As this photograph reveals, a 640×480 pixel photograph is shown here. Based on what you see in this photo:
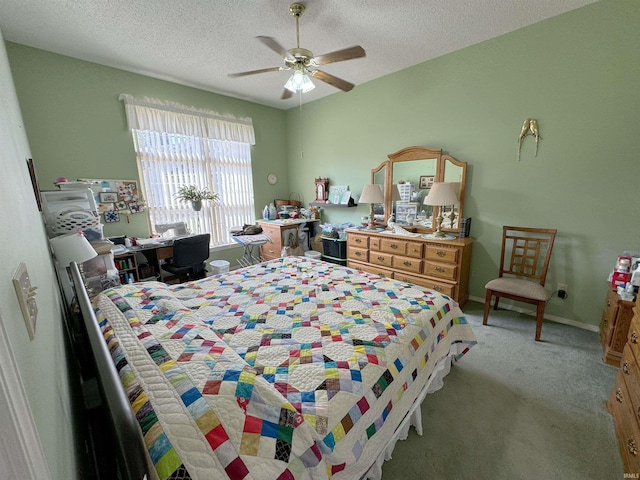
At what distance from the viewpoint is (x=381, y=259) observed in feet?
11.0

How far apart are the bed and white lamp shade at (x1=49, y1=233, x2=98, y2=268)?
0.40 meters

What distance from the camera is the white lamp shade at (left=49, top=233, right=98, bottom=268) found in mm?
1737

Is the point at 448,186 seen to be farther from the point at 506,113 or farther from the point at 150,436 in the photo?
the point at 150,436

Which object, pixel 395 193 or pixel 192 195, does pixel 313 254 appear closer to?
pixel 395 193

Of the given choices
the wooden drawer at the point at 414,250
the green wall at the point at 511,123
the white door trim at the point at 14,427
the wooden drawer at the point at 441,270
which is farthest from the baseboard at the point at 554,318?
the white door trim at the point at 14,427

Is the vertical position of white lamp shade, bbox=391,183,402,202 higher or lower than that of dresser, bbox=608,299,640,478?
higher

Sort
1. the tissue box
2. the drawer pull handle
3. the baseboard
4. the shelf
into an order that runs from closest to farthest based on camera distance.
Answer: the drawer pull handle < the tissue box < the baseboard < the shelf

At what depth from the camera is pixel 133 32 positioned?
2332 mm

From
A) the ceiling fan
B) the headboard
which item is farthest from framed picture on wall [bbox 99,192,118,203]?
the headboard

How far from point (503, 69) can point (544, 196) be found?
1.36 meters

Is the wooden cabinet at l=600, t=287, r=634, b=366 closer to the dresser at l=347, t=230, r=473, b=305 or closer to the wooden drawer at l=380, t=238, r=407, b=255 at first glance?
the dresser at l=347, t=230, r=473, b=305

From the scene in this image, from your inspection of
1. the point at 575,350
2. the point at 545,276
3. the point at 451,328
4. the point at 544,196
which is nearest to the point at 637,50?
the point at 544,196

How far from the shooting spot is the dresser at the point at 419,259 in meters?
2.80

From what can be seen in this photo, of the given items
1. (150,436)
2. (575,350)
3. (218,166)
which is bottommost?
(575,350)
